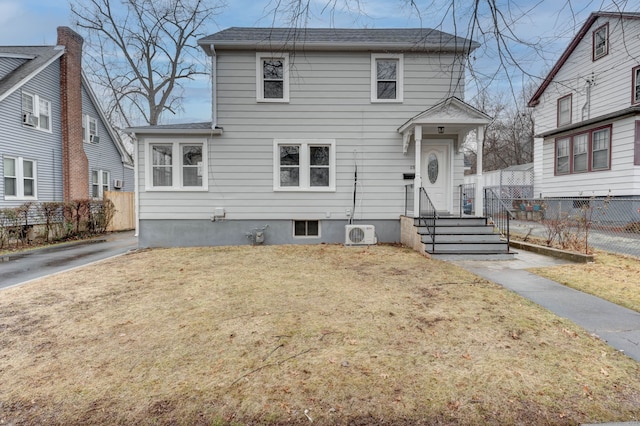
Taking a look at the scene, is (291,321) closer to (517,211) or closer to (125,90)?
(517,211)

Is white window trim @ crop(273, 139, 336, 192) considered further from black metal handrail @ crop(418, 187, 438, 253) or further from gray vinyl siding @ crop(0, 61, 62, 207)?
gray vinyl siding @ crop(0, 61, 62, 207)

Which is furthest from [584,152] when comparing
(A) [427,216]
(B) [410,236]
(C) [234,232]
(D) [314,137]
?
(C) [234,232]

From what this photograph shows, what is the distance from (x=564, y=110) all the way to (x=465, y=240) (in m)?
12.5

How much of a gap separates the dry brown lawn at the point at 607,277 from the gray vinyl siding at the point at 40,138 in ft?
55.1

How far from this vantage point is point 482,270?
670 cm

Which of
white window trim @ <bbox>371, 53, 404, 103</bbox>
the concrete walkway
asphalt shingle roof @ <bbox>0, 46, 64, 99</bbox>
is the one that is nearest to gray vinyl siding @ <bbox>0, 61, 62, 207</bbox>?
asphalt shingle roof @ <bbox>0, 46, 64, 99</bbox>

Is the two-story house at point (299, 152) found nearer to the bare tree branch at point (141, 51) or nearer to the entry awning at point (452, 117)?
the entry awning at point (452, 117)

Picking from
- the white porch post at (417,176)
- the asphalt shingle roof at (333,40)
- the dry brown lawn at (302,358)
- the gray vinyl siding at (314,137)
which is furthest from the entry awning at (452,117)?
the dry brown lawn at (302,358)

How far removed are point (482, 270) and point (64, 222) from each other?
13619 millimetres

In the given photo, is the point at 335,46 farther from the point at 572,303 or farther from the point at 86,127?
the point at 86,127

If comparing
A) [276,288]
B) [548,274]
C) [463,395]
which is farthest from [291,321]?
[548,274]

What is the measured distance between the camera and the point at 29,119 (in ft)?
44.9

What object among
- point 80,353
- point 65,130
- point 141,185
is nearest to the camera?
point 80,353

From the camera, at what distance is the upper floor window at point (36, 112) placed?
13664 mm
